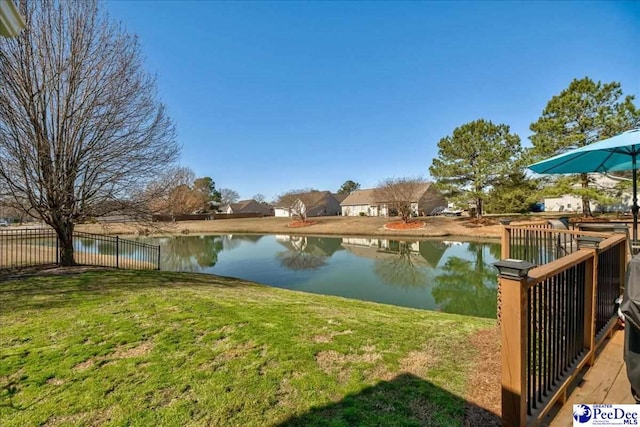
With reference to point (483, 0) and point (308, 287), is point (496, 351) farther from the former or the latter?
point (483, 0)

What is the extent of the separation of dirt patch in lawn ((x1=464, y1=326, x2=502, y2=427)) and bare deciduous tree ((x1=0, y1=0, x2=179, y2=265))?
8729 millimetres

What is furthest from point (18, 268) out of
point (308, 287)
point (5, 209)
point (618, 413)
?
point (618, 413)

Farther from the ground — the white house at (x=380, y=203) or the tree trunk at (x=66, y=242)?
the white house at (x=380, y=203)

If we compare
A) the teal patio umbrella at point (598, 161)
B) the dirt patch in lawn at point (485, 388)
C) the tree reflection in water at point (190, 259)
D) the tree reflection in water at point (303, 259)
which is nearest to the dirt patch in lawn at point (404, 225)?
the tree reflection in water at point (303, 259)

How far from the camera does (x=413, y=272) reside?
12727 millimetres

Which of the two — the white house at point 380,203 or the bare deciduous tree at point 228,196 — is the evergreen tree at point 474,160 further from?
the bare deciduous tree at point 228,196

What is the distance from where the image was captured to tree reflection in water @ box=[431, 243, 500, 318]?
7.76 m

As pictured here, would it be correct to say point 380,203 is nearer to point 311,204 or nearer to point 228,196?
point 311,204

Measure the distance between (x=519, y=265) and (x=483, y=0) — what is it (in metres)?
10.9

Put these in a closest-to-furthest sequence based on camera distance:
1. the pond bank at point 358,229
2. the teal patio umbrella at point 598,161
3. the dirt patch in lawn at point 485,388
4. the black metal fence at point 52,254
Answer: the dirt patch in lawn at point 485,388 < the teal patio umbrella at point 598,161 < the black metal fence at point 52,254 < the pond bank at point 358,229

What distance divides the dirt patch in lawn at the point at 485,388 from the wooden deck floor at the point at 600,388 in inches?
13.5

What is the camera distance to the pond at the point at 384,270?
8891 mm

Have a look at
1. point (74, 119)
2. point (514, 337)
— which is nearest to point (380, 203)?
point (74, 119)

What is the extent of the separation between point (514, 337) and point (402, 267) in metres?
12.8
